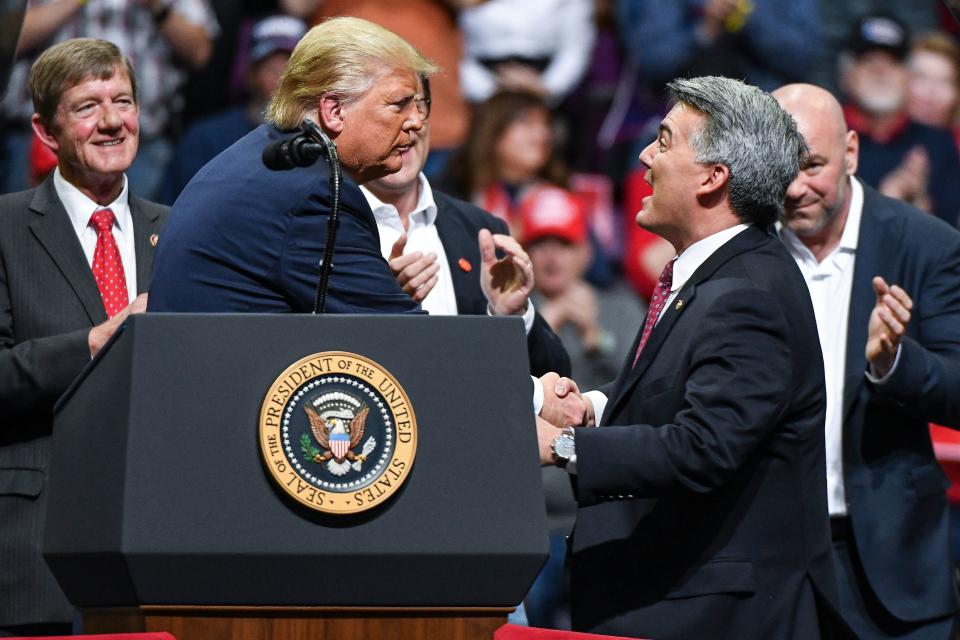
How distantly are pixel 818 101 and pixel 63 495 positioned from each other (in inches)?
93.1

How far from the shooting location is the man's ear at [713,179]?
122 inches

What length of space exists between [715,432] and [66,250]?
165 cm

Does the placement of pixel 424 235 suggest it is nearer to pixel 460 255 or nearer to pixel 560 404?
pixel 460 255

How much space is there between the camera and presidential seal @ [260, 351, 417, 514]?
2354 millimetres

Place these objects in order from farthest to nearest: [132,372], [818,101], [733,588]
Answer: [818,101], [733,588], [132,372]

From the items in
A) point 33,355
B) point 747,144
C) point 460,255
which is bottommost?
point 33,355

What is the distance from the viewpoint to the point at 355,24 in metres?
3.05

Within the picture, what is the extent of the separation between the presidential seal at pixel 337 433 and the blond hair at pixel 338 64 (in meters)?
0.77

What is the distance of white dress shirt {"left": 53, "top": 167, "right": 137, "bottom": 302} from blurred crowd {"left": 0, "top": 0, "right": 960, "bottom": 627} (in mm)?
2344

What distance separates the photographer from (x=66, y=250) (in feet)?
12.2

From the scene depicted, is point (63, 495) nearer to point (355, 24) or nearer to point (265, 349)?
point (265, 349)

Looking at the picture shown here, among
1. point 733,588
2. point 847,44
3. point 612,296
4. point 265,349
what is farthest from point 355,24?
point 847,44

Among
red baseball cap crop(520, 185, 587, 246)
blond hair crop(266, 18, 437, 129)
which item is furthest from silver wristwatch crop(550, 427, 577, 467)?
red baseball cap crop(520, 185, 587, 246)

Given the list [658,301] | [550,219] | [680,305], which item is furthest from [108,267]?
[550,219]
